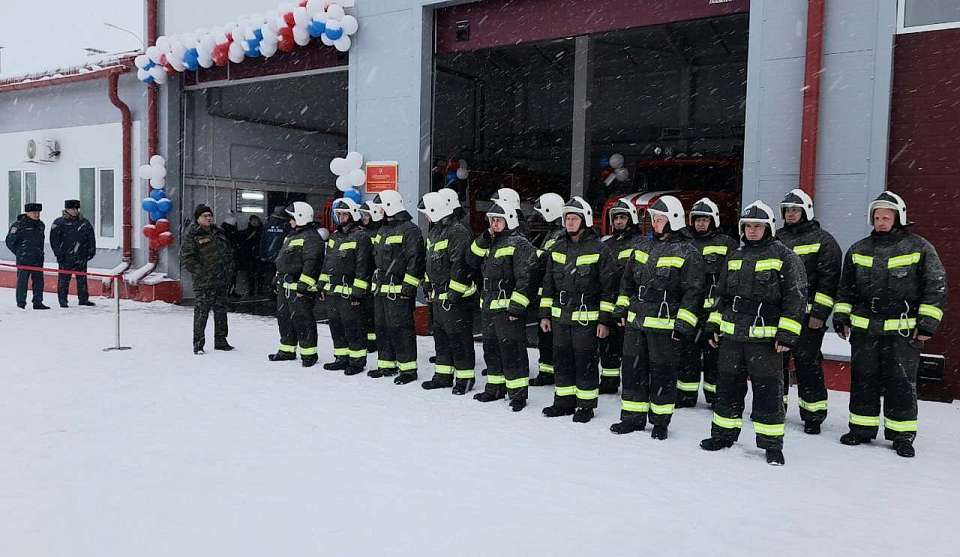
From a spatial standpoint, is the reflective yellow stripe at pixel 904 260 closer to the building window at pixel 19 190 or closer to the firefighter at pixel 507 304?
the firefighter at pixel 507 304

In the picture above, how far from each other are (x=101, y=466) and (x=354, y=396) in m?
2.64

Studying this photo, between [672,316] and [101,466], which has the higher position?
[672,316]

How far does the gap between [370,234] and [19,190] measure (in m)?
13.5

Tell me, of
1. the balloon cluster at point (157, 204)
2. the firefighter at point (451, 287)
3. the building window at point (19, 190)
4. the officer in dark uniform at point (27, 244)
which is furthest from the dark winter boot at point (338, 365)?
the building window at point (19, 190)

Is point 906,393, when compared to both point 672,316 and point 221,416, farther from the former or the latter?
point 221,416

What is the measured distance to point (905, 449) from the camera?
577 cm

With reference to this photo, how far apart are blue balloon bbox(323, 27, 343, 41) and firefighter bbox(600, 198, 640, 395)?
5.82 metres

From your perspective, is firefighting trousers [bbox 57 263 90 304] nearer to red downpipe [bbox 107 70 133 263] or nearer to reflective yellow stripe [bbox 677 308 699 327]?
Answer: red downpipe [bbox 107 70 133 263]

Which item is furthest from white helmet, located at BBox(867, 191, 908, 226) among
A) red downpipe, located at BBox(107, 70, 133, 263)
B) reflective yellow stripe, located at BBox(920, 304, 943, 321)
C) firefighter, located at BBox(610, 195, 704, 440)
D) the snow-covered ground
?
red downpipe, located at BBox(107, 70, 133, 263)

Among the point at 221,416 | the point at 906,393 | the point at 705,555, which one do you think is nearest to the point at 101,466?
the point at 221,416

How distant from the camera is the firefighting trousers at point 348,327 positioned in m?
8.54

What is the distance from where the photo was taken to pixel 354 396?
7.48 meters

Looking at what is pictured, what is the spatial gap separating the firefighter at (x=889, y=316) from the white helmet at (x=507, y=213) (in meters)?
2.93

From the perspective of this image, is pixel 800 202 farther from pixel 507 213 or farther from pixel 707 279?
pixel 507 213
